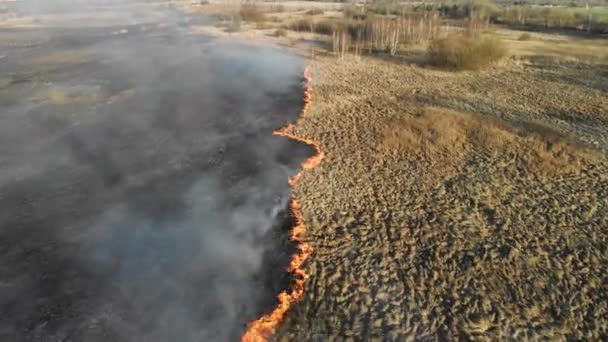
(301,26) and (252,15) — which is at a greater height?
(252,15)

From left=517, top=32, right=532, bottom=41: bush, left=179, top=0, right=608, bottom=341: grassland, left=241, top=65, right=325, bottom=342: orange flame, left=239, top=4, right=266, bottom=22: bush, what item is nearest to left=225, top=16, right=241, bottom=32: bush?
left=239, top=4, right=266, bottom=22: bush

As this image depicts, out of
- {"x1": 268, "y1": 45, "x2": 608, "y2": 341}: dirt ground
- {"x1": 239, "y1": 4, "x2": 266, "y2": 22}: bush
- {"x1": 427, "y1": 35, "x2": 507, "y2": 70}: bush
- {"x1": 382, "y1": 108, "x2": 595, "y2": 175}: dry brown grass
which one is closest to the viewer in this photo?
{"x1": 268, "y1": 45, "x2": 608, "y2": 341}: dirt ground

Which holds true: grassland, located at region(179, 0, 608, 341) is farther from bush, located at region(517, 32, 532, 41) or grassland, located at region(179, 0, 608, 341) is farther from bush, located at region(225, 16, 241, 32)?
bush, located at region(225, 16, 241, 32)

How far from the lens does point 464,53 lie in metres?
29.1

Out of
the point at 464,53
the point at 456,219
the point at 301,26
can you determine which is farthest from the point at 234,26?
the point at 456,219

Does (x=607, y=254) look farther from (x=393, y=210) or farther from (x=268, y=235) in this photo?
(x=268, y=235)

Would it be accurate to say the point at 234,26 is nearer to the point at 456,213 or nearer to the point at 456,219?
the point at 456,213

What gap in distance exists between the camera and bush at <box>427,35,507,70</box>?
1152 inches

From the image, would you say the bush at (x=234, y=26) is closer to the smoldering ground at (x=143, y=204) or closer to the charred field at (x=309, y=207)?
the smoldering ground at (x=143, y=204)

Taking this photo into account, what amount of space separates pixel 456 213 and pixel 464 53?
2019cm

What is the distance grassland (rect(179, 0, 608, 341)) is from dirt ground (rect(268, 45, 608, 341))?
0.04m

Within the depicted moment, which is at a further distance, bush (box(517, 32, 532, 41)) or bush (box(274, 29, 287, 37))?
bush (box(274, 29, 287, 37))

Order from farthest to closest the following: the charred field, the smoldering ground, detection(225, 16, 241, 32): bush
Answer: detection(225, 16, 241, 32): bush
the smoldering ground
the charred field

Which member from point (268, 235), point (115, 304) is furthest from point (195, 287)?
point (268, 235)
